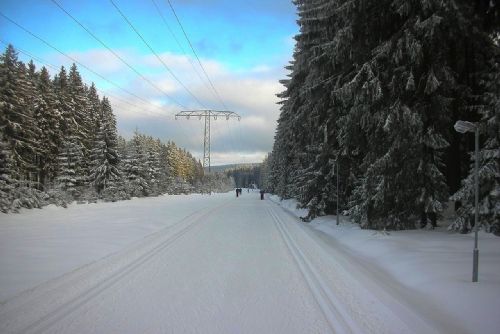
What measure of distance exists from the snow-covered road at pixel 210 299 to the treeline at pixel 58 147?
15.8 m

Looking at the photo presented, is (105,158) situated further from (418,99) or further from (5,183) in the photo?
(418,99)

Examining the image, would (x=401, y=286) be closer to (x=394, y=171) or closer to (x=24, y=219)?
(x=394, y=171)

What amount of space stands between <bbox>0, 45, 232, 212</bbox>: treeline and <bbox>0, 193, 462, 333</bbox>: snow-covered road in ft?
51.7

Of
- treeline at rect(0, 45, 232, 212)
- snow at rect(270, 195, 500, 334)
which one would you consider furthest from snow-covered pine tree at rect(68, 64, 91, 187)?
snow at rect(270, 195, 500, 334)

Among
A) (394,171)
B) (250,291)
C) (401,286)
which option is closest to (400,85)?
(394,171)

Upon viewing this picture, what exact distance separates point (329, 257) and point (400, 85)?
Answer: 6.07 metres

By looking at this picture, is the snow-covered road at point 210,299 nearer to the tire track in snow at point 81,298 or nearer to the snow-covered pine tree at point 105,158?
the tire track in snow at point 81,298

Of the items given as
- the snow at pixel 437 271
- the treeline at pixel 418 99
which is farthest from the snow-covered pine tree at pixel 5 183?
the treeline at pixel 418 99

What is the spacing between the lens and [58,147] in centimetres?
4459

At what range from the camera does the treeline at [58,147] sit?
3112cm

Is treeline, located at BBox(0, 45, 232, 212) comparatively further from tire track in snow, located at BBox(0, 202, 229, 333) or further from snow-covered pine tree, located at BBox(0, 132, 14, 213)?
tire track in snow, located at BBox(0, 202, 229, 333)

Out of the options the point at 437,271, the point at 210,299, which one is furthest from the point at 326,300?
the point at 437,271

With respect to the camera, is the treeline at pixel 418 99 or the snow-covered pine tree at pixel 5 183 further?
the snow-covered pine tree at pixel 5 183

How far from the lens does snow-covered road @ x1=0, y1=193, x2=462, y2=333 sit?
5387mm
